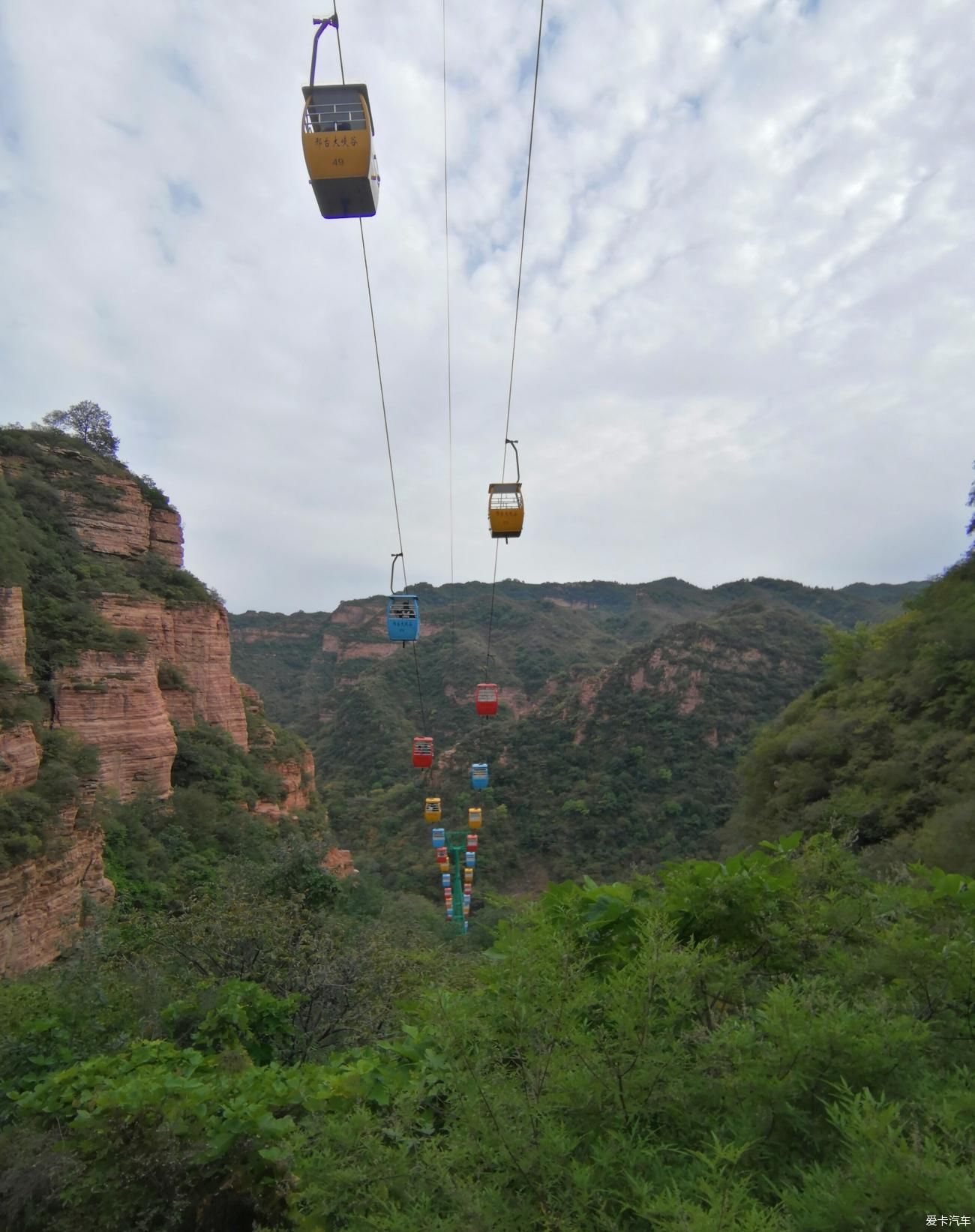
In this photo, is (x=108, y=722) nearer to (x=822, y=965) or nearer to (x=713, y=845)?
(x=822, y=965)

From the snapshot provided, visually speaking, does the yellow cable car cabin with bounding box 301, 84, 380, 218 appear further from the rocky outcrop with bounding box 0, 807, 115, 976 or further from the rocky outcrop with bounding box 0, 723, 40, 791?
the rocky outcrop with bounding box 0, 723, 40, 791

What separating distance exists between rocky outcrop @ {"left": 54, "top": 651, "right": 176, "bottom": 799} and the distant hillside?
16.6 metres

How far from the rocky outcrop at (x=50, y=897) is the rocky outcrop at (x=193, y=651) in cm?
800

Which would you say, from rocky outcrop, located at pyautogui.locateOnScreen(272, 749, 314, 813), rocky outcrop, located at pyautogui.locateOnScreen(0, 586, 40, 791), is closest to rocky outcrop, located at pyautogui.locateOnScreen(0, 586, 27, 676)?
rocky outcrop, located at pyautogui.locateOnScreen(0, 586, 40, 791)

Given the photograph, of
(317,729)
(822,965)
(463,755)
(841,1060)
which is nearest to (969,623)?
(822,965)

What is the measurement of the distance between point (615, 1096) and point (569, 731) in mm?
36385

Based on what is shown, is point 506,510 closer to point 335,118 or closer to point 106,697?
point 335,118

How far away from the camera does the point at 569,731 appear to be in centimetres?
3731

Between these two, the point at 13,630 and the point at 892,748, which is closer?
the point at 892,748

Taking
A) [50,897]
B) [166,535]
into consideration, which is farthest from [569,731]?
[50,897]

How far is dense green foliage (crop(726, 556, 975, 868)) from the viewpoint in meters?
9.77

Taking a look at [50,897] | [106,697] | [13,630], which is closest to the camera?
[50,897]

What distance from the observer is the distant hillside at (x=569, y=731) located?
2936cm

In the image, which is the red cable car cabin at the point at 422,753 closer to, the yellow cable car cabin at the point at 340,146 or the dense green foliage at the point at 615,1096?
the dense green foliage at the point at 615,1096
